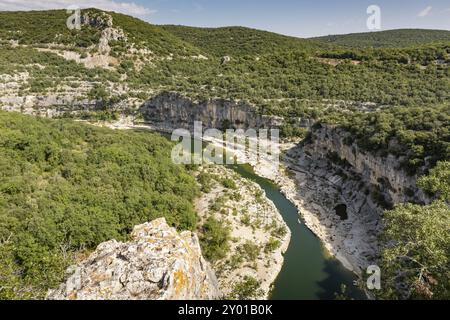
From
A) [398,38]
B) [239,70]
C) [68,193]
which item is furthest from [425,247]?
[398,38]

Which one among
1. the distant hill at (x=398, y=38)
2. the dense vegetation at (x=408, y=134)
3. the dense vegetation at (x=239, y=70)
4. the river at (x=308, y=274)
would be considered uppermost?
the distant hill at (x=398, y=38)

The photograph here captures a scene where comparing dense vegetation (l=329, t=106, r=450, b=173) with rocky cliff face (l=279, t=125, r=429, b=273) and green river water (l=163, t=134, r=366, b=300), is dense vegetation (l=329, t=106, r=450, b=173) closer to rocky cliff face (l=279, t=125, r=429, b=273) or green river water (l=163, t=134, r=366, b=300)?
rocky cliff face (l=279, t=125, r=429, b=273)

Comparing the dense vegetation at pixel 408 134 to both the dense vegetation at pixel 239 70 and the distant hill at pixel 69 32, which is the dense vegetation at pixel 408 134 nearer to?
the dense vegetation at pixel 239 70

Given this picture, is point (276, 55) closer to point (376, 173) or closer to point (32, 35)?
point (376, 173)

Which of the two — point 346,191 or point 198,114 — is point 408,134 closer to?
point 346,191

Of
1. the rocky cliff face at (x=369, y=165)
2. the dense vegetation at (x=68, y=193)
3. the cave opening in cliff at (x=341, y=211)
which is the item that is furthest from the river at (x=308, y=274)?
the rocky cliff face at (x=369, y=165)
